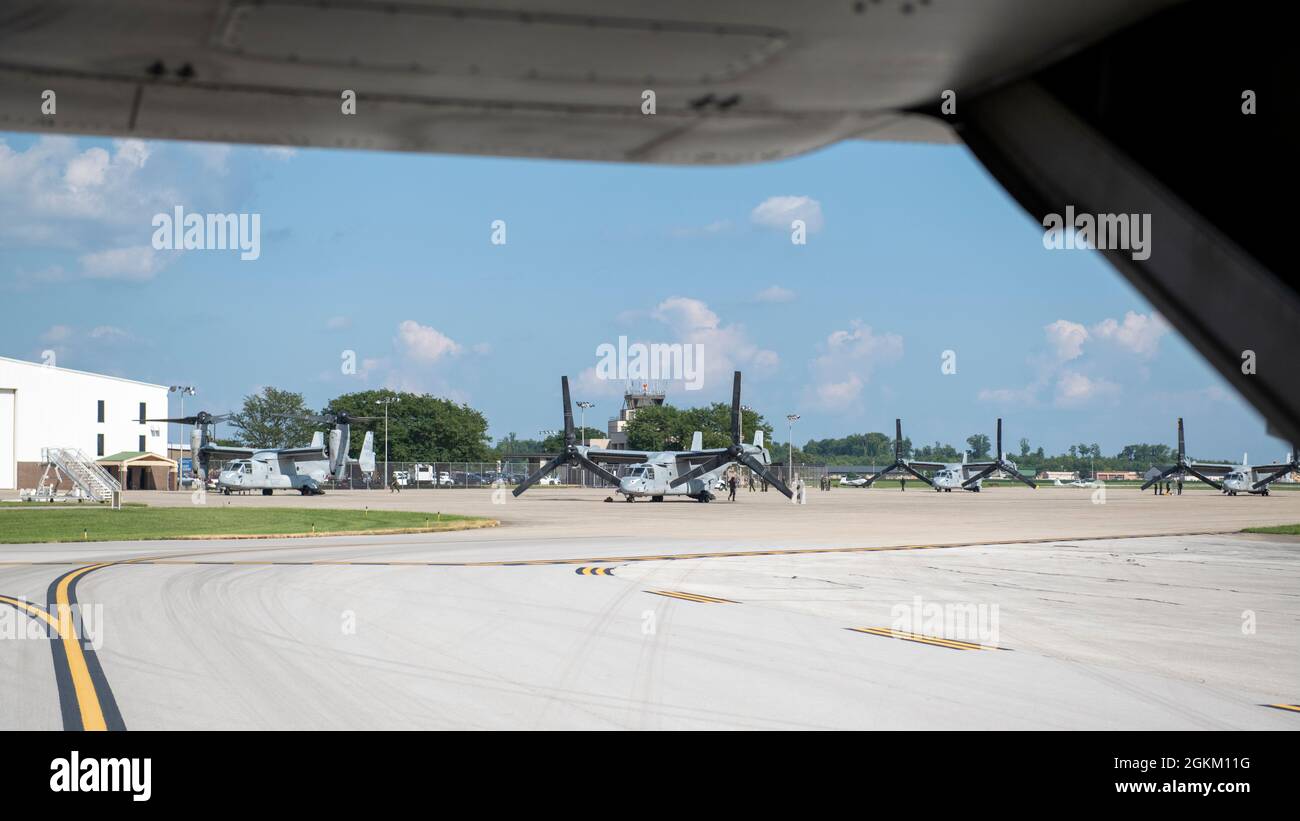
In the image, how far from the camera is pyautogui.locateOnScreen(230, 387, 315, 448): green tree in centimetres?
13175

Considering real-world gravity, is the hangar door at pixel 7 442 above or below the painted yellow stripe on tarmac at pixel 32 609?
above

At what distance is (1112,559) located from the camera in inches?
882

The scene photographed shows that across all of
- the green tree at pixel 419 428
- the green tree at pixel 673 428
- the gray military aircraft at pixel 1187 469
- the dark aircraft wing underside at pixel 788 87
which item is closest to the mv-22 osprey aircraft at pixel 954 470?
the gray military aircraft at pixel 1187 469

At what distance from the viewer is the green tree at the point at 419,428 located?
12694cm

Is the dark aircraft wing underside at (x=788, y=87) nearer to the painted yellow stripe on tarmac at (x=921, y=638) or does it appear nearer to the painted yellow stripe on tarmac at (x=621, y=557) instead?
the painted yellow stripe on tarmac at (x=921, y=638)

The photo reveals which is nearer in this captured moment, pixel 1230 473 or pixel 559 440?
pixel 1230 473

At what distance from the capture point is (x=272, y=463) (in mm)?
62781

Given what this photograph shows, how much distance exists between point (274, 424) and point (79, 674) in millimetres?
132885

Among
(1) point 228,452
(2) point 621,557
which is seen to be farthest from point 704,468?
(2) point 621,557

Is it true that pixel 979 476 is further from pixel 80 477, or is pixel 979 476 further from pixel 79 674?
pixel 79 674

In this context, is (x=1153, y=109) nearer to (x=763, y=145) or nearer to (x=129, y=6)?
(x=763, y=145)

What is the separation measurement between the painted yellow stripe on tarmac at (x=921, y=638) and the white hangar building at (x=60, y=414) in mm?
65867
